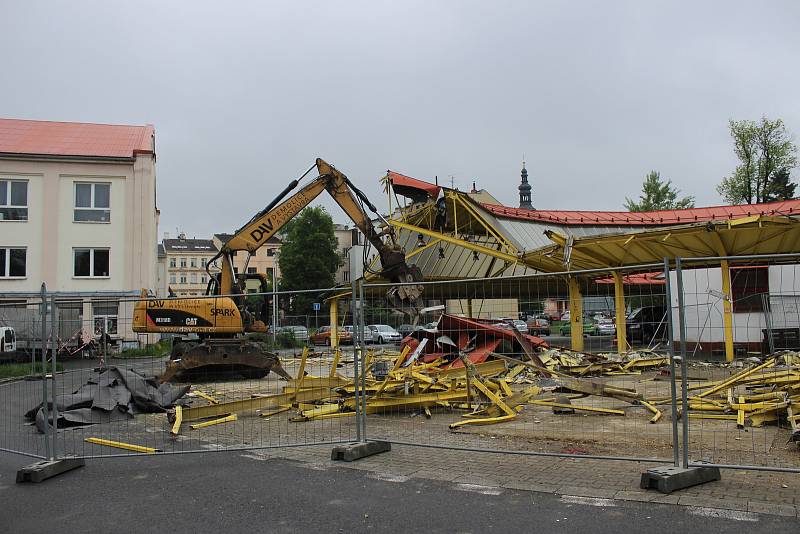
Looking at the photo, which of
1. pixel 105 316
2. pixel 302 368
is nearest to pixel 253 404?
pixel 302 368

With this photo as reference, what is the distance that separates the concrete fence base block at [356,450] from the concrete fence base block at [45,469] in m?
2.86

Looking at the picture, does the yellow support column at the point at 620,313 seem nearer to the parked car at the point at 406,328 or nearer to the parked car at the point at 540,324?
the parked car at the point at 540,324

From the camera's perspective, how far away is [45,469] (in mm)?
6344

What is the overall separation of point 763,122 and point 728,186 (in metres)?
5.62

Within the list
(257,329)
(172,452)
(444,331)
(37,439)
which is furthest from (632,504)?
(257,329)

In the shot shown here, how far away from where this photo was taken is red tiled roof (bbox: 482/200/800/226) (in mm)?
29203

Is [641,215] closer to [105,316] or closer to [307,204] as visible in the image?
[307,204]

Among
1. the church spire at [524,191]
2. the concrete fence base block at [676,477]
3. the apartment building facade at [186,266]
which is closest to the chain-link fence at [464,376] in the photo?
the concrete fence base block at [676,477]

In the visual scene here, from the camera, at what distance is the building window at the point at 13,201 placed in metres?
31.2

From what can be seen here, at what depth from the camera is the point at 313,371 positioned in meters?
11.0

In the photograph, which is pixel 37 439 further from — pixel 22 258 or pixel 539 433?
pixel 22 258

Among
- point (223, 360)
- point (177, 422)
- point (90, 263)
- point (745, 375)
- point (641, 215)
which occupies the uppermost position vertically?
point (641, 215)

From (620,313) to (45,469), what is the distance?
621 centimetres

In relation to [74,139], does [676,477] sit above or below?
below
